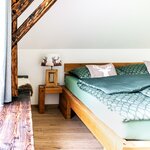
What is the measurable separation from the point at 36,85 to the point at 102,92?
1.86 metres

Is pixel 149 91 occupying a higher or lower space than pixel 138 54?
lower

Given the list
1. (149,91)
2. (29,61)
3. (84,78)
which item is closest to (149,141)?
(149,91)

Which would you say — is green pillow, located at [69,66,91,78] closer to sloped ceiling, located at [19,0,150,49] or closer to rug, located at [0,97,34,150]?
sloped ceiling, located at [19,0,150,49]

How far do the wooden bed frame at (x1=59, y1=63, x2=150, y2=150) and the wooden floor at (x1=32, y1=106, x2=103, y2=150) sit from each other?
0.25 m

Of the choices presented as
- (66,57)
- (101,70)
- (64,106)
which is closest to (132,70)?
(101,70)

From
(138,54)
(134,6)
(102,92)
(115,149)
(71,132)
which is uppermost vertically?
(134,6)

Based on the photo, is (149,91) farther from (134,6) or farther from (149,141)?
(134,6)

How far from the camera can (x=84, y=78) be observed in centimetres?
430

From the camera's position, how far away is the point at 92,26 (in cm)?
462

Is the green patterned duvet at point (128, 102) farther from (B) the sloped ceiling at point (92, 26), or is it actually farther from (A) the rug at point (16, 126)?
(B) the sloped ceiling at point (92, 26)

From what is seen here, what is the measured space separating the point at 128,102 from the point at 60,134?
1285mm

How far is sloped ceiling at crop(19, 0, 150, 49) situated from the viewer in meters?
4.29

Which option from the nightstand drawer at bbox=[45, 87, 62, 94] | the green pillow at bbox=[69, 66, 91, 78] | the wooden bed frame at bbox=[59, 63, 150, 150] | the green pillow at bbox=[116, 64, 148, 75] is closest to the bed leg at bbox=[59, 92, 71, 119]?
the wooden bed frame at bbox=[59, 63, 150, 150]

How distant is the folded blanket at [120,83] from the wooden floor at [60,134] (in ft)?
2.19
